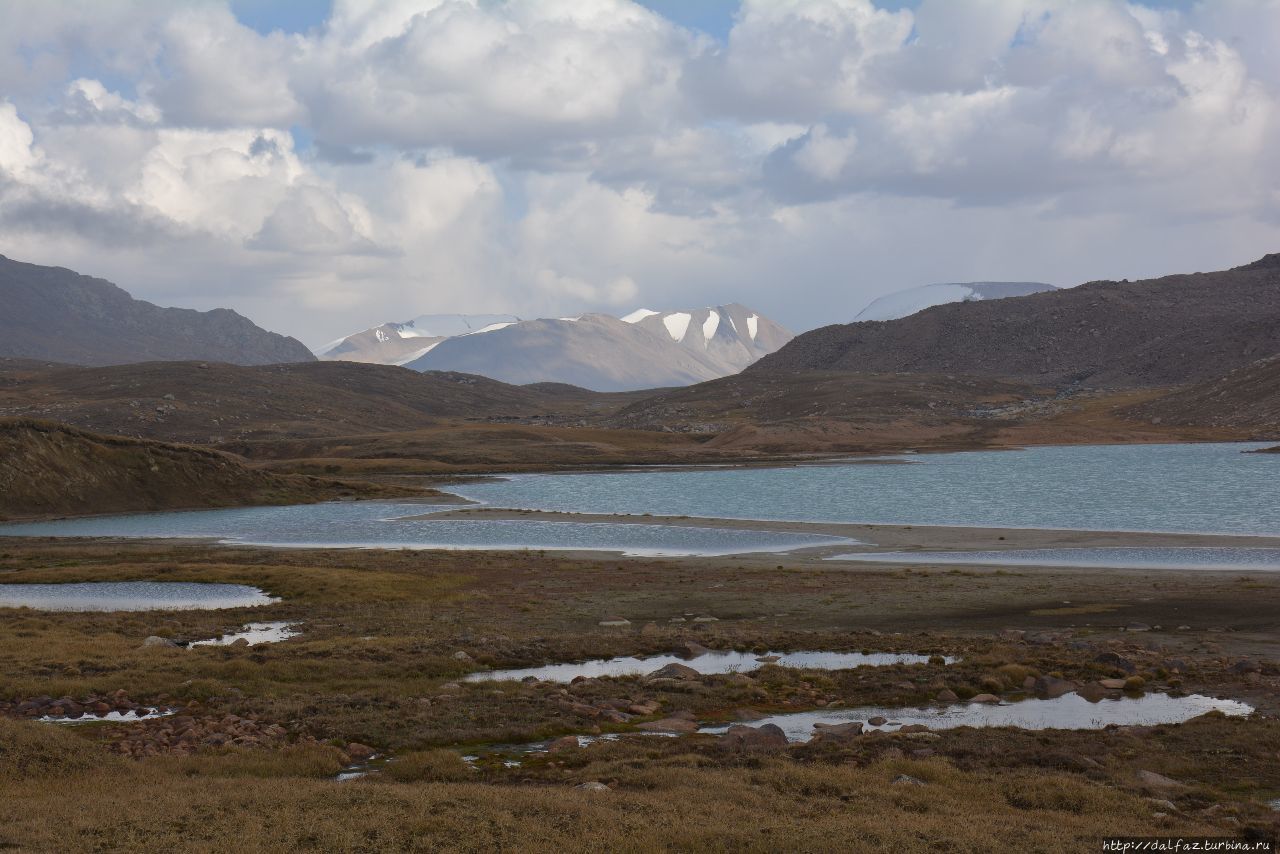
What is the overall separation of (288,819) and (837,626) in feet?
86.8

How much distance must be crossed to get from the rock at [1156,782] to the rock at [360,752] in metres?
15.3

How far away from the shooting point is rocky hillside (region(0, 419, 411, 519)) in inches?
4286

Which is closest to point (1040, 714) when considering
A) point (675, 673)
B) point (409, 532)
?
point (675, 673)

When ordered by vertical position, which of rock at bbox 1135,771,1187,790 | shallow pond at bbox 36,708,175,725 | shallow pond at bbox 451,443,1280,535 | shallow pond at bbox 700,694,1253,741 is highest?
shallow pond at bbox 451,443,1280,535

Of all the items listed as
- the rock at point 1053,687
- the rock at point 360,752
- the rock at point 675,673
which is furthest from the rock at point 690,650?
the rock at point 360,752

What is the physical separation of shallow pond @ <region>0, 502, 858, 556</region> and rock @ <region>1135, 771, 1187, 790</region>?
4832 centimetres

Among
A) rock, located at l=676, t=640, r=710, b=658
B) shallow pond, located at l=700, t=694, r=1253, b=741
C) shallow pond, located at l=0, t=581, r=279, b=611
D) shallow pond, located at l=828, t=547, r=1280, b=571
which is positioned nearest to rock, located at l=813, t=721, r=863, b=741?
shallow pond, located at l=700, t=694, r=1253, b=741

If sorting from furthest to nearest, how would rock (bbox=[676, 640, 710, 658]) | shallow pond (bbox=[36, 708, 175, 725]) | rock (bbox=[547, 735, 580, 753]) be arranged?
1. rock (bbox=[676, 640, 710, 658])
2. shallow pond (bbox=[36, 708, 175, 725])
3. rock (bbox=[547, 735, 580, 753])

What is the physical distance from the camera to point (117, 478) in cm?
11569

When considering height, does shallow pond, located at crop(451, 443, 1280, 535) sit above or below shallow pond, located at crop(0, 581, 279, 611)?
above

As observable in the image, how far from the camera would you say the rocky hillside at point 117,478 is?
108875 millimetres

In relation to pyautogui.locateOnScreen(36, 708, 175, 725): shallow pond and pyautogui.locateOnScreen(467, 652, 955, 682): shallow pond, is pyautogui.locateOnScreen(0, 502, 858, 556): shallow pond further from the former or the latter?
pyautogui.locateOnScreen(36, 708, 175, 725): shallow pond

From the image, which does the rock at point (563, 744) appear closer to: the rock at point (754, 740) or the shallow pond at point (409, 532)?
the rock at point (754, 740)

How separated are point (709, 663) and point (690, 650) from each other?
150 cm
